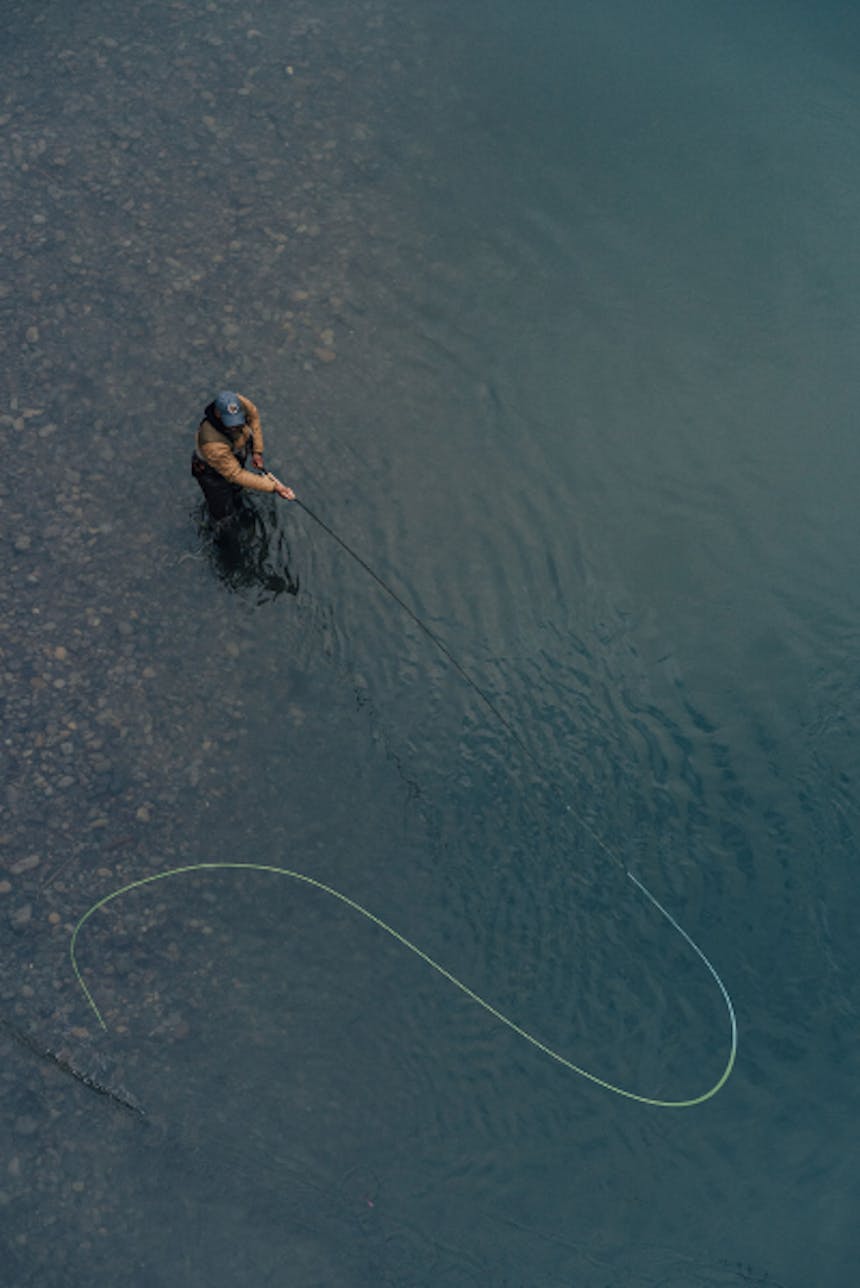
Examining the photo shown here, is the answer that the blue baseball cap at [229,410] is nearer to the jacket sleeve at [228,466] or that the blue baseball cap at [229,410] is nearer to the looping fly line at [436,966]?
the jacket sleeve at [228,466]

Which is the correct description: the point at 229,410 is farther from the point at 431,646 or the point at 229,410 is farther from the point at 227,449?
the point at 431,646

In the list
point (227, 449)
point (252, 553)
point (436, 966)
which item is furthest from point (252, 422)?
point (436, 966)

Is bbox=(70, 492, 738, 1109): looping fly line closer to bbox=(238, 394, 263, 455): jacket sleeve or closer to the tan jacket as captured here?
the tan jacket

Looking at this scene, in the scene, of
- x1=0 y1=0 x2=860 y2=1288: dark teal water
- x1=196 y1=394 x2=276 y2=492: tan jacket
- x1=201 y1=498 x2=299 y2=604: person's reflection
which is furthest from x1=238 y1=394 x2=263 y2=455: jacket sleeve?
x1=0 y1=0 x2=860 y2=1288: dark teal water

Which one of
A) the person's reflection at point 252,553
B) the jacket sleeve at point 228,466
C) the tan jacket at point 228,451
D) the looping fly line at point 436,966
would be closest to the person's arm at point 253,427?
the tan jacket at point 228,451

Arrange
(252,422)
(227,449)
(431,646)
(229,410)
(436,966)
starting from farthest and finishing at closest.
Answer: (431,646)
(252,422)
(436,966)
(227,449)
(229,410)

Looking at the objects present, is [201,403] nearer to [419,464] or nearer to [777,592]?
[419,464]
